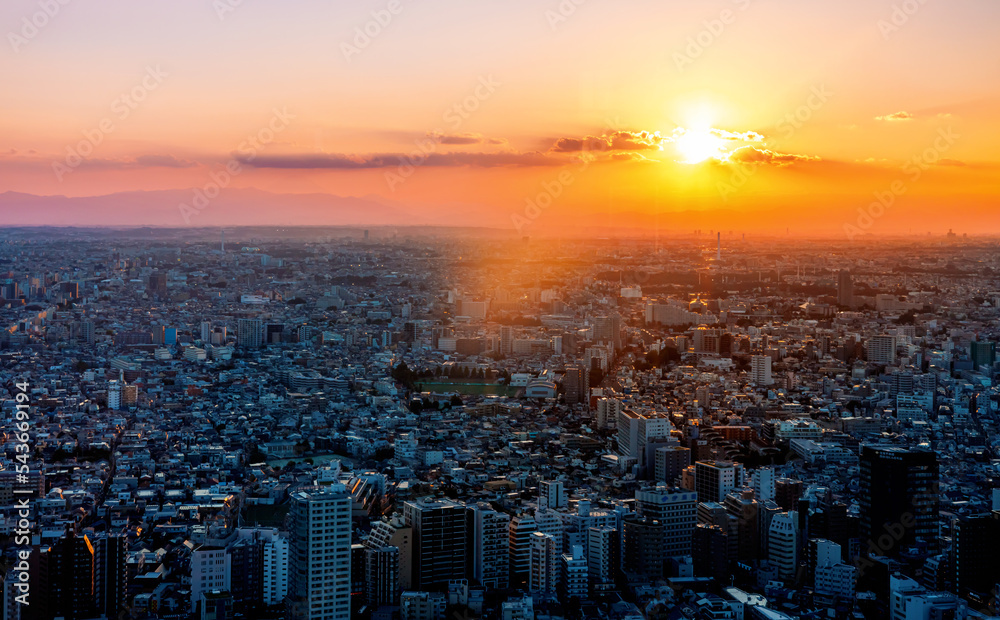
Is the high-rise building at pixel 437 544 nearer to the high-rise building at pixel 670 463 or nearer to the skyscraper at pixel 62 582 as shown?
the skyscraper at pixel 62 582

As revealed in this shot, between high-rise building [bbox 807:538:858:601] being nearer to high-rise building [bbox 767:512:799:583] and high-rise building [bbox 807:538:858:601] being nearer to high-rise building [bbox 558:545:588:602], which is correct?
high-rise building [bbox 767:512:799:583]

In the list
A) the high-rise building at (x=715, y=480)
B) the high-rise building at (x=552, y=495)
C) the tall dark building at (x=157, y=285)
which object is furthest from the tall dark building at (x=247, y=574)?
the tall dark building at (x=157, y=285)

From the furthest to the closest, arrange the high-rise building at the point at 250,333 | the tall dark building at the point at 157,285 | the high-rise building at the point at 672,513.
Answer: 1. the tall dark building at the point at 157,285
2. the high-rise building at the point at 250,333
3. the high-rise building at the point at 672,513

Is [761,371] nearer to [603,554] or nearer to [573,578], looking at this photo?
[603,554]

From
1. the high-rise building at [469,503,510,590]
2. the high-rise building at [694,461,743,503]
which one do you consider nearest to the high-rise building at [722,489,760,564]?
the high-rise building at [694,461,743,503]

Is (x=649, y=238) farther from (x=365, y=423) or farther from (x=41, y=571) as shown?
(x=41, y=571)

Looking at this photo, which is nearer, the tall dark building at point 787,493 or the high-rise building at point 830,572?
the high-rise building at point 830,572
